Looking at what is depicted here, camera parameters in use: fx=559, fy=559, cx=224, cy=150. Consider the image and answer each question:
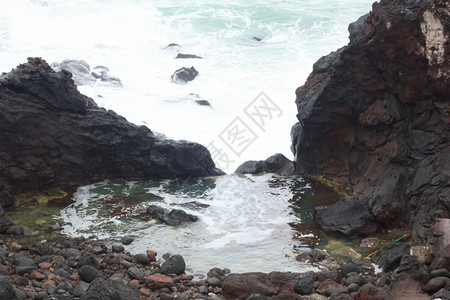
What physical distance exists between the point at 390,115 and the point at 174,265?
508 centimetres

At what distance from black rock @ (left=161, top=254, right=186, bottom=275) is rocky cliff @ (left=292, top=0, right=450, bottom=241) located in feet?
11.3

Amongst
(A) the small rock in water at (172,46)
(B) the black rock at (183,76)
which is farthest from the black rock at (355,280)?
(A) the small rock in water at (172,46)

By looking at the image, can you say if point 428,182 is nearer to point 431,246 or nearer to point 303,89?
point 431,246

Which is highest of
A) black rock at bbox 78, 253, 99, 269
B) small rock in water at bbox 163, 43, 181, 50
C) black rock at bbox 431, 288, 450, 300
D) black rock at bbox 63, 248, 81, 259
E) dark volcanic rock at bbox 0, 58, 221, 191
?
small rock in water at bbox 163, 43, 181, 50

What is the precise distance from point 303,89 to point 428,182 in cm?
437

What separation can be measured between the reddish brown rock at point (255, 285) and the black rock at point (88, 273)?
5.24 ft

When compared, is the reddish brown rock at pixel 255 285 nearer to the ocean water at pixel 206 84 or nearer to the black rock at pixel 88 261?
the ocean water at pixel 206 84

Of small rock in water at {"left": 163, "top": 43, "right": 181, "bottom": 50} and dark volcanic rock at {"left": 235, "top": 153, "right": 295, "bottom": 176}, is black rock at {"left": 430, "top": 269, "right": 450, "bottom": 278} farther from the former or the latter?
small rock in water at {"left": 163, "top": 43, "right": 181, "bottom": 50}

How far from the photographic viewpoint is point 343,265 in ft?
25.0

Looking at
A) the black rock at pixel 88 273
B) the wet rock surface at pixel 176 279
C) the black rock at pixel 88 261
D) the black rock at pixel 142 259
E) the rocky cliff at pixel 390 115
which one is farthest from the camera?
the rocky cliff at pixel 390 115

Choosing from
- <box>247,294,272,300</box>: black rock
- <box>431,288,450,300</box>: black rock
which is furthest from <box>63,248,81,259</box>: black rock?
<box>431,288,450,300</box>: black rock

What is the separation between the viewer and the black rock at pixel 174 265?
745cm

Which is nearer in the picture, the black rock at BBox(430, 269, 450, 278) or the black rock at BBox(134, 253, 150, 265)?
the black rock at BBox(430, 269, 450, 278)

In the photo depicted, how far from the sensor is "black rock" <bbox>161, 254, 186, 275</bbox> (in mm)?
7453
